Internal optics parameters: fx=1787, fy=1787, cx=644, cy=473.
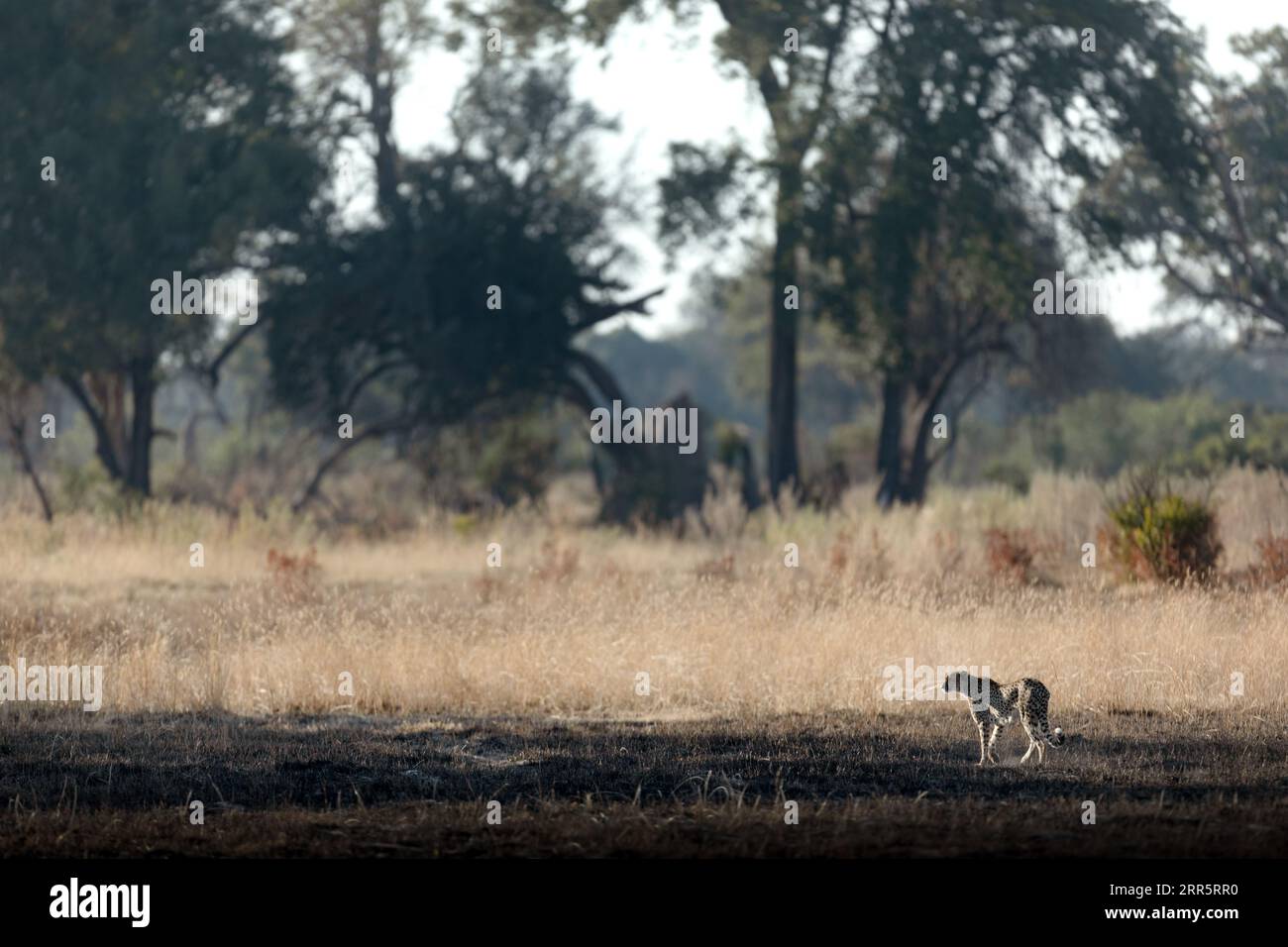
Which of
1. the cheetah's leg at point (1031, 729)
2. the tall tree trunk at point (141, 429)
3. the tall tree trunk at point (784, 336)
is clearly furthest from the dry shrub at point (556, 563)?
the tall tree trunk at point (141, 429)

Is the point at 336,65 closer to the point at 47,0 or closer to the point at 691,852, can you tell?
the point at 47,0

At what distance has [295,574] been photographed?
761 inches

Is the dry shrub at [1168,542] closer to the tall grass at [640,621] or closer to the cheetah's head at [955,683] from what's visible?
the tall grass at [640,621]

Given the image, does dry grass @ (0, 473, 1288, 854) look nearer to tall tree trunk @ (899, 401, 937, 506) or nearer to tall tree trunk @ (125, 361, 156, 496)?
tall tree trunk @ (125, 361, 156, 496)

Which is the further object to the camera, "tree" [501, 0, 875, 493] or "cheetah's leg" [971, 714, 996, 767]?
"tree" [501, 0, 875, 493]

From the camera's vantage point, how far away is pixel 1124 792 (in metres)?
8.98

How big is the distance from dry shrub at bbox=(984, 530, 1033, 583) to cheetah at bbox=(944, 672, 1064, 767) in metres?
8.22

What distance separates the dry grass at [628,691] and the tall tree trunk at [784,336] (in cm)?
937

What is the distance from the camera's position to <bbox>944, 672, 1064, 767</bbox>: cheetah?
971cm

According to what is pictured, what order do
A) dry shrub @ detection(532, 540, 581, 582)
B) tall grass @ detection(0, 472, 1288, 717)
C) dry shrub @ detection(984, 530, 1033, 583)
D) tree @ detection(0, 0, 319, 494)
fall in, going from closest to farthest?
tall grass @ detection(0, 472, 1288, 717)
dry shrub @ detection(984, 530, 1033, 583)
dry shrub @ detection(532, 540, 581, 582)
tree @ detection(0, 0, 319, 494)

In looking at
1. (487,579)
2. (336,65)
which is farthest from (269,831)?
(336,65)

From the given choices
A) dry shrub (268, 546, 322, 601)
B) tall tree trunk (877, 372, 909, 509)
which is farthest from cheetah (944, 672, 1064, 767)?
tall tree trunk (877, 372, 909, 509)

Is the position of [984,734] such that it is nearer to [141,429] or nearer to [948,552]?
[948,552]

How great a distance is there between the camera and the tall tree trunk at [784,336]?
29.1 metres
